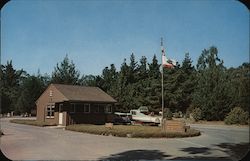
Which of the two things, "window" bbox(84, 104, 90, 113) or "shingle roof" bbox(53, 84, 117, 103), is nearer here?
"shingle roof" bbox(53, 84, 117, 103)

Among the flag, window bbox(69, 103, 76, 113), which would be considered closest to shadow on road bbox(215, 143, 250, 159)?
the flag

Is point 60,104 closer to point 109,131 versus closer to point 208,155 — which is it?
point 109,131

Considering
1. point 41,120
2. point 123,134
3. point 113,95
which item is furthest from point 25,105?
point 123,134

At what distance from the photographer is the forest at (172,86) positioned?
25.8 m

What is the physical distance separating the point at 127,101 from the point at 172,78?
5034 millimetres

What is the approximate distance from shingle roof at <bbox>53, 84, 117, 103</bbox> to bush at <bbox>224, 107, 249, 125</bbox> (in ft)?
36.2

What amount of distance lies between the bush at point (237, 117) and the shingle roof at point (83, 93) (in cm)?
1103

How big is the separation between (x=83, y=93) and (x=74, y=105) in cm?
158

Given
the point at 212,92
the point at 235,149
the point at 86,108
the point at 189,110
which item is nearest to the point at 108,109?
the point at 86,108

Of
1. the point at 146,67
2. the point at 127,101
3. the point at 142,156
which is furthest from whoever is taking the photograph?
the point at 127,101

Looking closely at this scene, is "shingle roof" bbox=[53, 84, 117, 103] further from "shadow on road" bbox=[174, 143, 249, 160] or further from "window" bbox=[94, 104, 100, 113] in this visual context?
"shadow on road" bbox=[174, 143, 249, 160]

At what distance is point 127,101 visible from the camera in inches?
1249

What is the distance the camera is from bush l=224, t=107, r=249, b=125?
24.8 metres

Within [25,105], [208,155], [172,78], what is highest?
[172,78]
